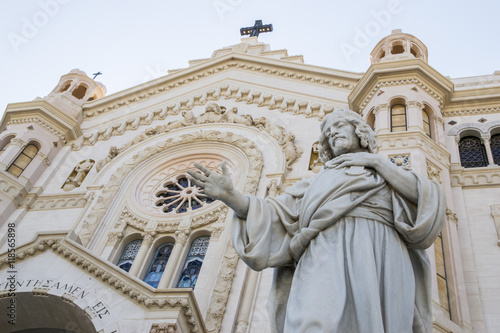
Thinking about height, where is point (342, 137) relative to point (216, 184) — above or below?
above

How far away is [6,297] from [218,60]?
1210 cm

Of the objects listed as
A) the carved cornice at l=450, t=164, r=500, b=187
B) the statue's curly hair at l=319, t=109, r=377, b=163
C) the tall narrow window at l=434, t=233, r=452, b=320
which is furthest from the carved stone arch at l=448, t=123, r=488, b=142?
the statue's curly hair at l=319, t=109, r=377, b=163

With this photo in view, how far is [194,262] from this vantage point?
1289cm

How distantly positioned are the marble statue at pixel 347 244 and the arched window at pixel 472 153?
10.7 m

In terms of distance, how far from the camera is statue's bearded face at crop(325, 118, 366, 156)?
4574 millimetres

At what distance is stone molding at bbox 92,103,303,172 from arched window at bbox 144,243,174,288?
13.0 ft

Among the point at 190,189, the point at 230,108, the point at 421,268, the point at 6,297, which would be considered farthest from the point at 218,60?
the point at 421,268

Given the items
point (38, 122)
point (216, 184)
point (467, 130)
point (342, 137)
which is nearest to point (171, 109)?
point (38, 122)

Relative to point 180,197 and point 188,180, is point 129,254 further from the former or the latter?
point 188,180

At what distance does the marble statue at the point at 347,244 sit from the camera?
3434 mm

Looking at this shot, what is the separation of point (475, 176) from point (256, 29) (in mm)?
15343

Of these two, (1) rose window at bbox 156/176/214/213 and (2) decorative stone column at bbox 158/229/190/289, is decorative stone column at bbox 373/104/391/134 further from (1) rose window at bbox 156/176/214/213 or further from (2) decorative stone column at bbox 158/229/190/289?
(2) decorative stone column at bbox 158/229/190/289

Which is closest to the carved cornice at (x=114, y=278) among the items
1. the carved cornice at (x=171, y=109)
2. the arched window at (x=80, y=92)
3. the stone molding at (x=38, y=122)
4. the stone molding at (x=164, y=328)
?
the stone molding at (x=164, y=328)

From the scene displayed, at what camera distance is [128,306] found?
8.95 m
